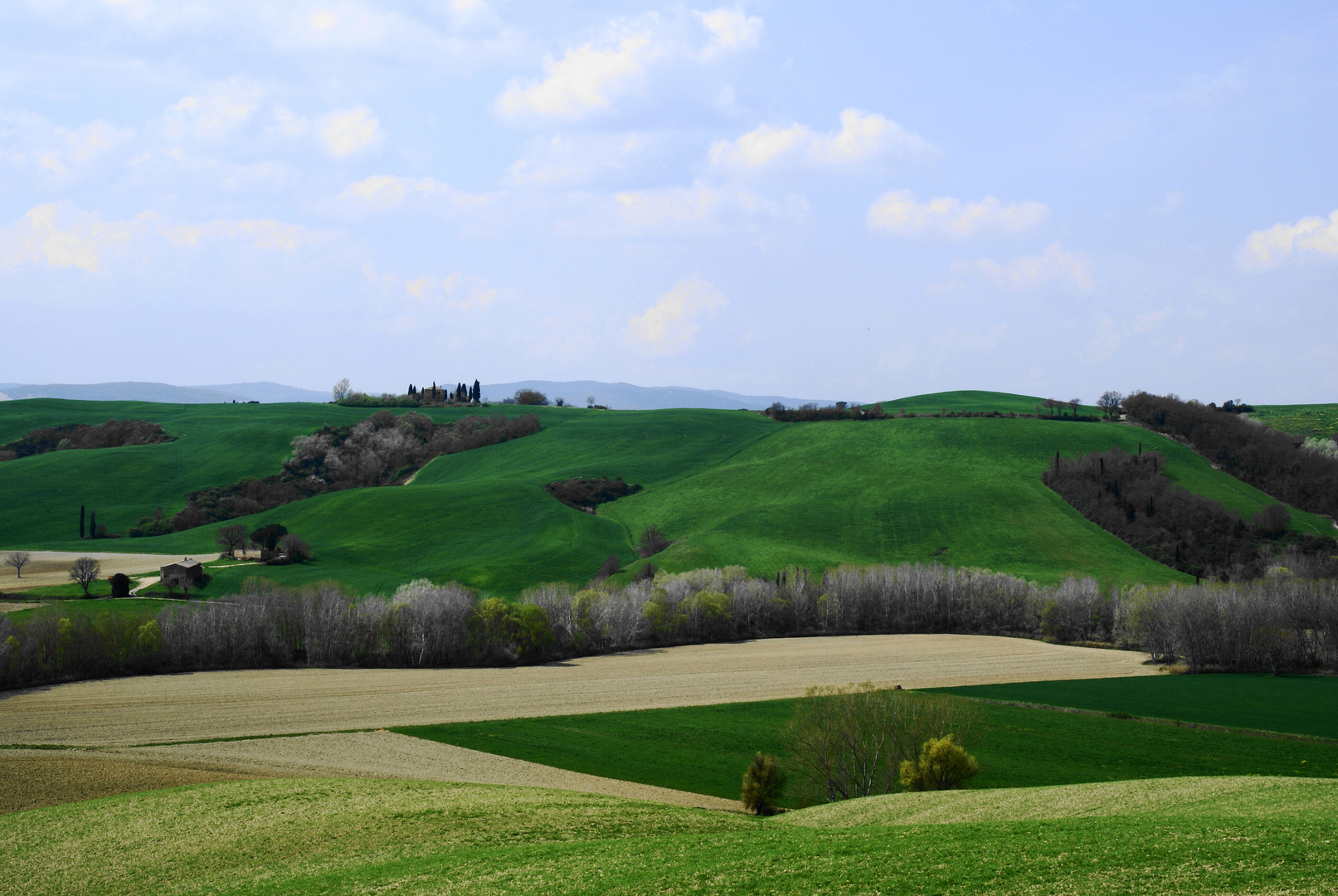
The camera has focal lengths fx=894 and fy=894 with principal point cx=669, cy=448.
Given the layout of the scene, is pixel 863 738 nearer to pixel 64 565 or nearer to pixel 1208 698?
pixel 1208 698

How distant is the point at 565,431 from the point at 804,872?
168 meters

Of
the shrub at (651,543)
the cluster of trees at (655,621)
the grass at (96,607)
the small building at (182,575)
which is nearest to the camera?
the cluster of trees at (655,621)

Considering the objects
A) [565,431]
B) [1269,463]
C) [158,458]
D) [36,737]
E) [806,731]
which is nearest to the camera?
[806,731]

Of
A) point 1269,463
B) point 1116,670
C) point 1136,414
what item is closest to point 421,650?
point 1116,670

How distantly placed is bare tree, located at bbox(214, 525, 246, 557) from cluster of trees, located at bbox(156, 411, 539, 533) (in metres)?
26.7

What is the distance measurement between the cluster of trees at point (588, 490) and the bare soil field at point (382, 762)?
91.5 m

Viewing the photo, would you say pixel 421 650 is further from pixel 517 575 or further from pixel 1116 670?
pixel 1116 670

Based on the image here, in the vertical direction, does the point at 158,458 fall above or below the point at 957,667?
above

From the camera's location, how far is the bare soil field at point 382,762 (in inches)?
1578

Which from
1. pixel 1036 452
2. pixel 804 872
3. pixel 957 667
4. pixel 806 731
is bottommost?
pixel 957 667

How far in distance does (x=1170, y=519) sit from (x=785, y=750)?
9851cm

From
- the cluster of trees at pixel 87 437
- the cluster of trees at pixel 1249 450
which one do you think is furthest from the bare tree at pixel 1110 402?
the cluster of trees at pixel 87 437

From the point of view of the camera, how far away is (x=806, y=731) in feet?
134

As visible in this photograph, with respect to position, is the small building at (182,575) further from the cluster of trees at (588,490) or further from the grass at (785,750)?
the cluster of trees at (588,490)
